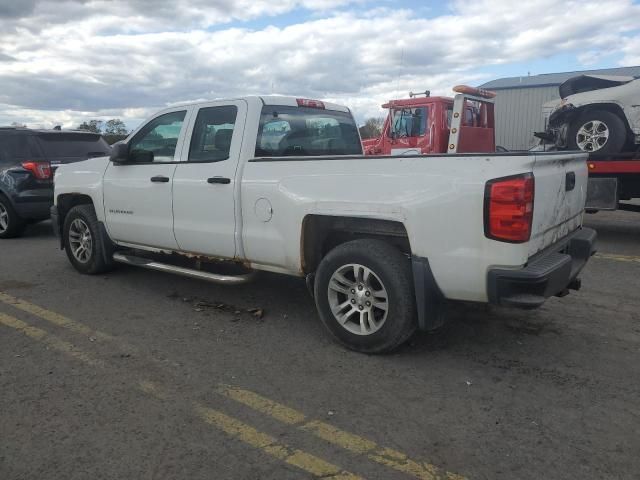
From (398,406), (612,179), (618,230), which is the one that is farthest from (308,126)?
(618,230)

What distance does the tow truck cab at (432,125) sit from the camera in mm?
9992

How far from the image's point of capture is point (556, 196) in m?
3.73

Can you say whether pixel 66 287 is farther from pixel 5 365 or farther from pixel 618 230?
pixel 618 230

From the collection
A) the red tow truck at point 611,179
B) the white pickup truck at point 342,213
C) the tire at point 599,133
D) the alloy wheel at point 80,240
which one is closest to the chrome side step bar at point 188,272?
the white pickup truck at point 342,213

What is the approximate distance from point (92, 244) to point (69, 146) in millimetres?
3558

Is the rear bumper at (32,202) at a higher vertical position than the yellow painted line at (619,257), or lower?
higher

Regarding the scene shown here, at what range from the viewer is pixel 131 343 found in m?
4.22

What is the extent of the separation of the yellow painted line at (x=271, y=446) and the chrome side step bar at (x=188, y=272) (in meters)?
1.51

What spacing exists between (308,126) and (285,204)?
4.07ft

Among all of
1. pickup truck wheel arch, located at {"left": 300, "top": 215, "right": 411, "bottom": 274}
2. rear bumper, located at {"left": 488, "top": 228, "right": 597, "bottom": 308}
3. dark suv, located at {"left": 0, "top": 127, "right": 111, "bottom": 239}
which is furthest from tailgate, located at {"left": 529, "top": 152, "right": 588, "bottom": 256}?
dark suv, located at {"left": 0, "top": 127, "right": 111, "bottom": 239}

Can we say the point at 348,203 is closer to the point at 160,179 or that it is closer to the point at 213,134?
the point at 213,134

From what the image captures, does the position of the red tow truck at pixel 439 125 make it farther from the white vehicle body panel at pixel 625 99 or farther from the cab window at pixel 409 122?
the white vehicle body panel at pixel 625 99

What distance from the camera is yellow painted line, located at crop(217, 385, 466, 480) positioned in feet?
8.64

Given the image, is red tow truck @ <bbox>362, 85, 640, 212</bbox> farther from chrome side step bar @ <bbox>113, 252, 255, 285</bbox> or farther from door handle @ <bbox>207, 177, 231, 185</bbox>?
door handle @ <bbox>207, 177, 231, 185</bbox>
